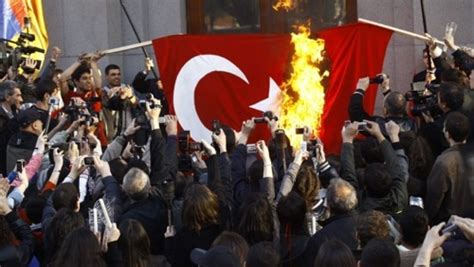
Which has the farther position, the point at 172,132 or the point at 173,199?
the point at 172,132

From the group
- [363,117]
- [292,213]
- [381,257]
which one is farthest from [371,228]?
[363,117]

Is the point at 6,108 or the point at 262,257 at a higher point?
the point at 6,108

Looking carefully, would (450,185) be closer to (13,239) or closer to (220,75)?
(13,239)

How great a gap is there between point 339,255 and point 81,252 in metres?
1.70

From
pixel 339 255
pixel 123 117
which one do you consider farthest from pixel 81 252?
pixel 123 117

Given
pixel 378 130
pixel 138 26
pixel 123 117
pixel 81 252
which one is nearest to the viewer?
pixel 81 252

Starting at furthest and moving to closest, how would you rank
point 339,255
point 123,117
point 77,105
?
point 123,117, point 77,105, point 339,255

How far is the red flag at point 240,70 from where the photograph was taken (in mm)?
13414

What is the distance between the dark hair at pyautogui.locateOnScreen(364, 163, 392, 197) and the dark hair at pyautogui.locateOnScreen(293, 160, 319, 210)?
37 centimetres

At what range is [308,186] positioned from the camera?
969 centimetres

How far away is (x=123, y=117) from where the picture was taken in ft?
46.2

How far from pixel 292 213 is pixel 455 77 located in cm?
372

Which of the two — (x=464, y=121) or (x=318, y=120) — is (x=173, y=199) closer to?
(x=464, y=121)

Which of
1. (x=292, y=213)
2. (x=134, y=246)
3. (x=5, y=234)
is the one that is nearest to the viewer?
(x=134, y=246)
